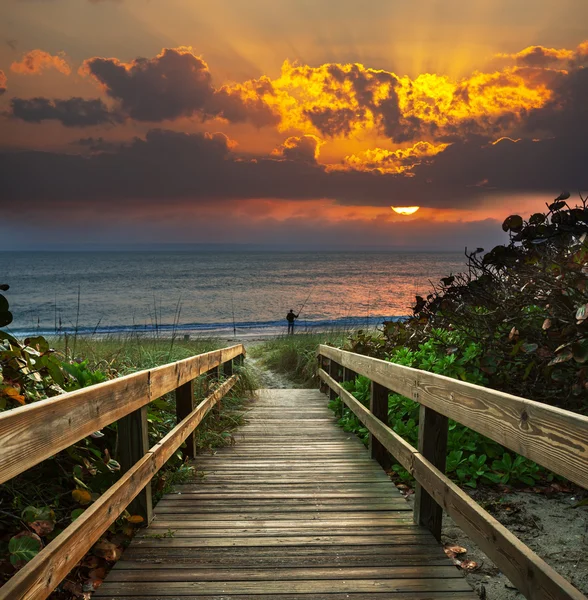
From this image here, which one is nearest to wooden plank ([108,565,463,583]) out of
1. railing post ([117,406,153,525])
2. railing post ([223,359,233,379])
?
railing post ([117,406,153,525])

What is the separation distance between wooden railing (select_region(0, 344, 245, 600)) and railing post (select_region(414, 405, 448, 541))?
167 centimetres

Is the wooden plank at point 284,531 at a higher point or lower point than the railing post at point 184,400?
lower

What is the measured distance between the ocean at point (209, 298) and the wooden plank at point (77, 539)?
623 inches

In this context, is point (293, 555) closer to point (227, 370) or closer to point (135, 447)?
point (135, 447)

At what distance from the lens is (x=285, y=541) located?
2.94 m

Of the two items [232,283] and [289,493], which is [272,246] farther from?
[289,493]

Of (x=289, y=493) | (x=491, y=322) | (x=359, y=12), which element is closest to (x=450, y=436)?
(x=491, y=322)

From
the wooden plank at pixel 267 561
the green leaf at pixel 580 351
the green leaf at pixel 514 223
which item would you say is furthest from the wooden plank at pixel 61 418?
the green leaf at pixel 514 223

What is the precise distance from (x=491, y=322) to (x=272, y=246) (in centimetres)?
17695

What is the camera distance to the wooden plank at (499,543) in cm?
166

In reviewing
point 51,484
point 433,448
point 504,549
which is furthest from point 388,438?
point 51,484

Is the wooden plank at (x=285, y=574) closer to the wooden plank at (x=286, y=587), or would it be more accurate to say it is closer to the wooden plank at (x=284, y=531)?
the wooden plank at (x=286, y=587)

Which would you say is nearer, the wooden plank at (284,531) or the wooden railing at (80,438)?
the wooden railing at (80,438)

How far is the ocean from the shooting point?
1227 inches
